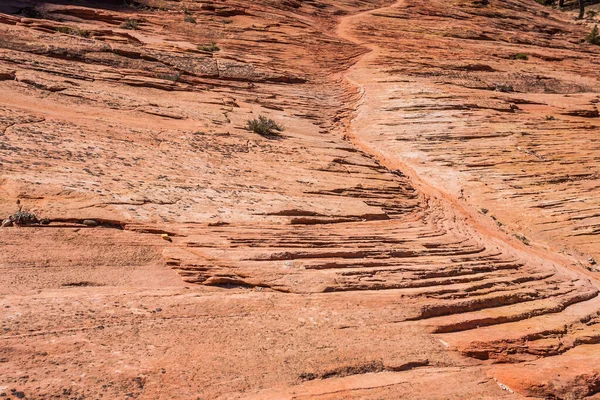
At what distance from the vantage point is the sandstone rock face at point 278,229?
5355 mm

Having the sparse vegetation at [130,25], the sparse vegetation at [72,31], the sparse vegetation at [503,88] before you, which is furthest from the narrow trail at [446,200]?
the sparse vegetation at [72,31]

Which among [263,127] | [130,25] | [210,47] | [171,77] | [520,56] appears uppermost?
[520,56]

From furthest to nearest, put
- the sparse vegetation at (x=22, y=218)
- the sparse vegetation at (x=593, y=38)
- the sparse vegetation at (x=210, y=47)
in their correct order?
the sparse vegetation at (x=593, y=38), the sparse vegetation at (x=210, y=47), the sparse vegetation at (x=22, y=218)

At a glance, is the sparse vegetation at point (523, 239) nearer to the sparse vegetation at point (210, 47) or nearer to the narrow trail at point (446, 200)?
the narrow trail at point (446, 200)

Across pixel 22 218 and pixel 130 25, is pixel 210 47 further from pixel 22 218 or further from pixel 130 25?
pixel 22 218

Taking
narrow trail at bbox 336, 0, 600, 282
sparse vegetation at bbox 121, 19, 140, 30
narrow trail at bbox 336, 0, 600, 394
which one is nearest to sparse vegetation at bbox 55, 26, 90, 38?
sparse vegetation at bbox 121, 19, 140, 30

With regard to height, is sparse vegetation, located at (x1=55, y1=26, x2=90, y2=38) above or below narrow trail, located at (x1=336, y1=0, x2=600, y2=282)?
above

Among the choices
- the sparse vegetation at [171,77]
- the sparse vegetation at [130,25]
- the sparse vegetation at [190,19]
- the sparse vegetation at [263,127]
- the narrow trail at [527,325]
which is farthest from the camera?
the sparse vegetation at [190,19]

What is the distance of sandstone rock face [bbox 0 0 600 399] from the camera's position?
536 cm

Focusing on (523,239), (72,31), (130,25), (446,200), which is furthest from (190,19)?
(523,239)

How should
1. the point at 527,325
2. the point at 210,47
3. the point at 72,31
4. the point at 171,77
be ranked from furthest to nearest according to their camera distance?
the point at 210,47
the point at 72,31
the point at 171,77
the point at 527,325

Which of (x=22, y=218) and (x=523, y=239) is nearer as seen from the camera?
(x=22, y=218)

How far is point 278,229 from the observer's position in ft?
27.6

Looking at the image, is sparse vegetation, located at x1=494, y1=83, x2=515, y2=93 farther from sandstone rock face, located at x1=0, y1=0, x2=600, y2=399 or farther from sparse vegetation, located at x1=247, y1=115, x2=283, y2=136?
sparse vegetation, located at x1=247, y1=115, x2=283, y2=136
